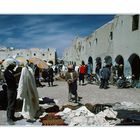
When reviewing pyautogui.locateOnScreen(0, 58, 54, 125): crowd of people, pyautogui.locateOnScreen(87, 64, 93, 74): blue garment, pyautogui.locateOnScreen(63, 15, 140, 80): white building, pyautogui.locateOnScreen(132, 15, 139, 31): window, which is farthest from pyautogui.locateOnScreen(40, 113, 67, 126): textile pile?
pyautogui.locateOnScreen(132, 15, 139, 31): window

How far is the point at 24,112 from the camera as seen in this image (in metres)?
8.09

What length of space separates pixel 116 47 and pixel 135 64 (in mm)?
826

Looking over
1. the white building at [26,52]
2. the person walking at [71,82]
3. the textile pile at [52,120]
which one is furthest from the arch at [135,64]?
the textile pile at [52,120]

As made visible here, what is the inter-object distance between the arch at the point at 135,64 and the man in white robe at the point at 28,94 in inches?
113

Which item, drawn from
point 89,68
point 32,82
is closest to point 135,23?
point 89,68

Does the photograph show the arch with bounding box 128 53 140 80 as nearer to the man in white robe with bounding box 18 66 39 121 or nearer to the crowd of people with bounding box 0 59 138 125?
the crowd of people with bounding box 0 59 138 125

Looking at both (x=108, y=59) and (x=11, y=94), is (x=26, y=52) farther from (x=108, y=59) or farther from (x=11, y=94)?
(x=108, y=59)

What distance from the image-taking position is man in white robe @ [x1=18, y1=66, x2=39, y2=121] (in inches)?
317

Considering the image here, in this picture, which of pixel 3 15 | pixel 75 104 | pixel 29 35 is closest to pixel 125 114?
pixel 75 104

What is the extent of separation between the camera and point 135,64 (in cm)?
1138

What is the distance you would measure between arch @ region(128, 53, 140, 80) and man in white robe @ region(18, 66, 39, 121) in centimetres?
288

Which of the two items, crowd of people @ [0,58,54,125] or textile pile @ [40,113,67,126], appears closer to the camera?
crowd of people @ [0,58,54,125]
